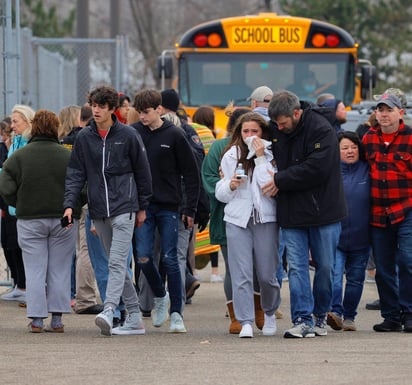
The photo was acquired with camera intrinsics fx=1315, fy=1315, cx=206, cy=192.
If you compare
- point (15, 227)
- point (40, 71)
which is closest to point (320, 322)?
point (15, 227)

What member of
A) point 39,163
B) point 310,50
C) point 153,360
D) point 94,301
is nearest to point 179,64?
point 310,50

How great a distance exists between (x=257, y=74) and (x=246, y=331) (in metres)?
10.4

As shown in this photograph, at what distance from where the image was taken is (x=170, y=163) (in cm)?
1001

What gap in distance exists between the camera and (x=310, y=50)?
19.5m

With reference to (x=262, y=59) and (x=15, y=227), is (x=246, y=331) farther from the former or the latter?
(x=262, y=59)

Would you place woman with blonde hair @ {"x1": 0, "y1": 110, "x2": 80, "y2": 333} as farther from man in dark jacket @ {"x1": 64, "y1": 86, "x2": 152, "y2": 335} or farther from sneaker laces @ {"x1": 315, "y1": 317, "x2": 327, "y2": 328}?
sneaker laces @ {"x1": 315, "y1": 317, "x2": 327, "y2": 328}

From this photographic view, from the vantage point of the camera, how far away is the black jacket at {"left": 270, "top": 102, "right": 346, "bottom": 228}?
923 centimetres

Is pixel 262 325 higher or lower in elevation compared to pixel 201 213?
lower

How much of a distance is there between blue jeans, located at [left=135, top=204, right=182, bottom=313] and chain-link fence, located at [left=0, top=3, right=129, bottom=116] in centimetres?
212

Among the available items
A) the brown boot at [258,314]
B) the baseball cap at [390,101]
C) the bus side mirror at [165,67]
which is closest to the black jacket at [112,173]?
the brown boot at [258,314]

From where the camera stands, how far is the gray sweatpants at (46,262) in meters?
9.91

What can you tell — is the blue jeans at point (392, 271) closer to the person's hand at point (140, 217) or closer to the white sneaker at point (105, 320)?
the person's hand at point (140, 217)

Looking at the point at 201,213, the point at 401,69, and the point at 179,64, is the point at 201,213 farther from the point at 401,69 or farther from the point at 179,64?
the point at 401,69

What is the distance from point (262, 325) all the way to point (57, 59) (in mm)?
11528
